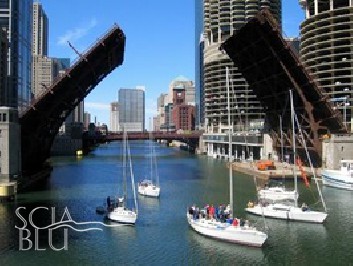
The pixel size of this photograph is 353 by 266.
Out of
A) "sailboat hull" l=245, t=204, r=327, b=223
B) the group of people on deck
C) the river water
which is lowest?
the river water

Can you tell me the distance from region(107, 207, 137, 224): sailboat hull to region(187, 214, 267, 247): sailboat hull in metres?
5.20

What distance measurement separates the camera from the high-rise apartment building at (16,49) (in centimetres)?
14500

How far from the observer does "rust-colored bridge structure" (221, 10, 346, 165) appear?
5678 centimetres

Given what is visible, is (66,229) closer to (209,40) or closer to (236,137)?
(236,137)

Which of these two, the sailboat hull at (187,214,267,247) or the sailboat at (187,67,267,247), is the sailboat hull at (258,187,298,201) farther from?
the sailboat hull at (187,214,267,247)

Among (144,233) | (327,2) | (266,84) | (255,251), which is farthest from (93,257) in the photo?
(327,2)

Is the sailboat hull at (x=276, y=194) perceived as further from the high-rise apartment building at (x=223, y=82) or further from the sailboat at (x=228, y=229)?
the high-rise apartment building at (x=223, y=82)

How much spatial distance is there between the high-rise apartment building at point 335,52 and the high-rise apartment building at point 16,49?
290ft

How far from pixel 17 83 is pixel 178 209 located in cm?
11955

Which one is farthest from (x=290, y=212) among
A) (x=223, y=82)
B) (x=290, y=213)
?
(x=223, y=82)

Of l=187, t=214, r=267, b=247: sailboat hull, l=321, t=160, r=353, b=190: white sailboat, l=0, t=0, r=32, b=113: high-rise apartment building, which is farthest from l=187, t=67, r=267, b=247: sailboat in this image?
l=0, t=0, r=32, b=113: high-rise apartment building

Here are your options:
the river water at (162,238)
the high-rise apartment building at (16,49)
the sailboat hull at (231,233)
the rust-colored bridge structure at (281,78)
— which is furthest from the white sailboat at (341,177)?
the high-rise apartment building at (16,49)

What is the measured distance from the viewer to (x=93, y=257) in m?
26.5

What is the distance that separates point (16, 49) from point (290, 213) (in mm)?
131785
